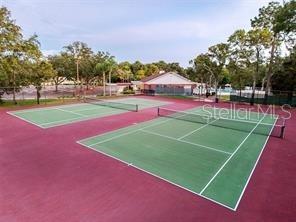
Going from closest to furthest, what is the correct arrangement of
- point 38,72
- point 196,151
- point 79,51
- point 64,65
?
point 196,151 < point 38,72 < point 64,65 < point 79,51

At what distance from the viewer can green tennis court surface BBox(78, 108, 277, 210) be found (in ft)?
25.4

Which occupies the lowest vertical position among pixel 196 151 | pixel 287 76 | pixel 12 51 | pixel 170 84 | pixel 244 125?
pixel 196 151

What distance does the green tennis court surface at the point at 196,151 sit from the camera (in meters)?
7.75

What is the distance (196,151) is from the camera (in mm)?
10789

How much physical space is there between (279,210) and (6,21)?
28698 mm

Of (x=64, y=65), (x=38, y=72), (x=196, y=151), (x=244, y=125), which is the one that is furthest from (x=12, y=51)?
(x=244, y=125)

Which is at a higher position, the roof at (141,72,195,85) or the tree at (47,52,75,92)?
the tree at (47,52,75,92)

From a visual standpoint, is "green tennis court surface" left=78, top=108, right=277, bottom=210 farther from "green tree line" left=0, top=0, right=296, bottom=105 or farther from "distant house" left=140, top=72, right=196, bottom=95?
"distant house" left=140, top=72, right=196, bottom=95

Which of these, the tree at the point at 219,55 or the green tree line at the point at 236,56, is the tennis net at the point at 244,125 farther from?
the tree at the point at 219,55

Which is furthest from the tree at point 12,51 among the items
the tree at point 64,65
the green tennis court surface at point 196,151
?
the green tennis court surface at point 196,151

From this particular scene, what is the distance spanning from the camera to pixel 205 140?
12.5 meters

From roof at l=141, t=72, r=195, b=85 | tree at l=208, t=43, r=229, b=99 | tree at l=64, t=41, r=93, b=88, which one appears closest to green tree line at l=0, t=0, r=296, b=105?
tree at l=208, t=43, r=229, b=99

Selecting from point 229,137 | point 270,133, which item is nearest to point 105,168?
point 229,137

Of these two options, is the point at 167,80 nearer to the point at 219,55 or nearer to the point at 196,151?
the point at 219,55
